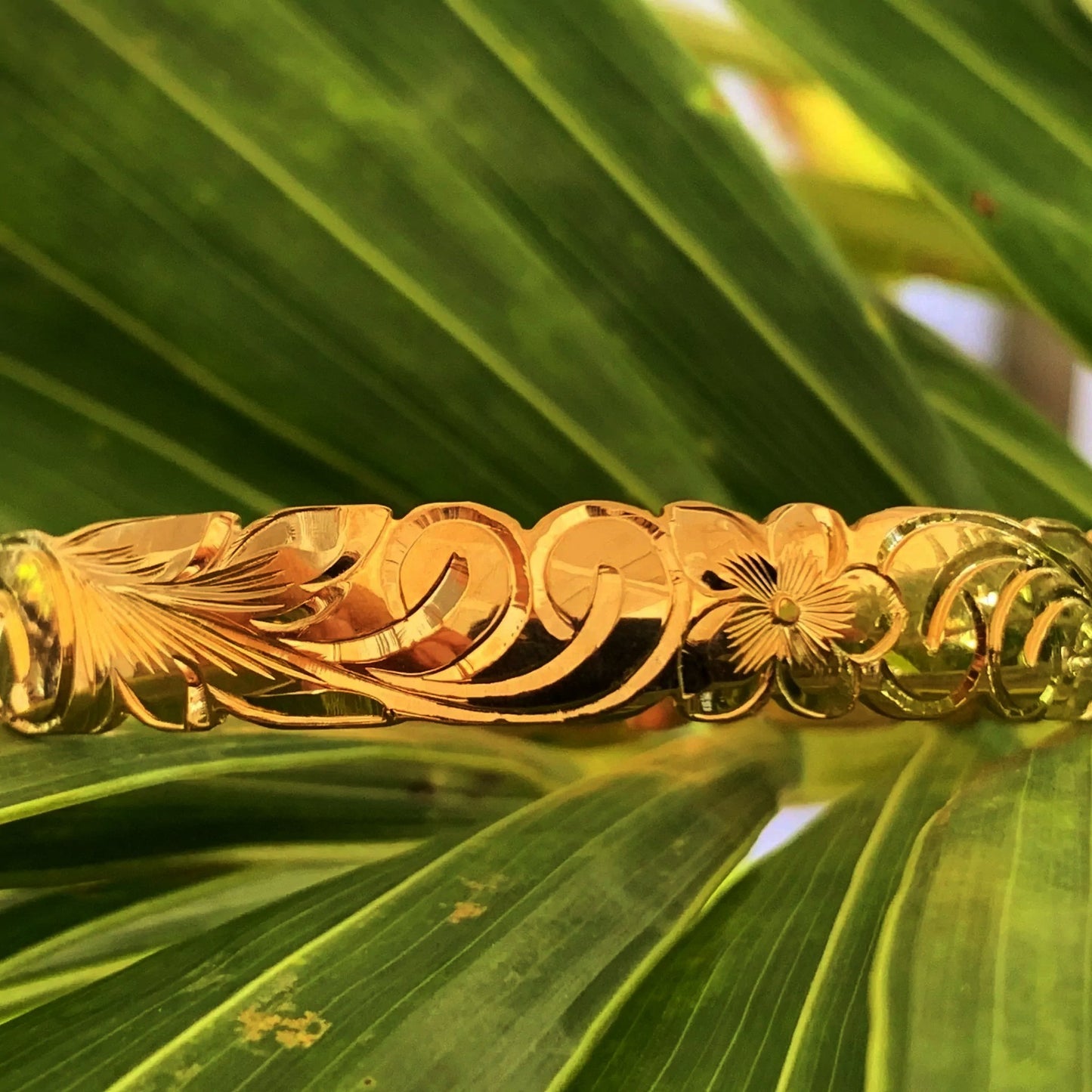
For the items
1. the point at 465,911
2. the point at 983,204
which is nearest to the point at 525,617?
the point at 465,911

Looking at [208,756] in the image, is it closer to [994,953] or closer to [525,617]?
[525,617]

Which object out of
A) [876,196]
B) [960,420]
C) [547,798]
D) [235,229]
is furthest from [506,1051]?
[876,196]

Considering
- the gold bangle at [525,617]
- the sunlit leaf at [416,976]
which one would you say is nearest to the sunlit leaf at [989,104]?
the gold bangle at [525,617]

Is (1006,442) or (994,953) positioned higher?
(1006,442)

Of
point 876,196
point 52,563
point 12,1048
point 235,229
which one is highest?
point 876,196

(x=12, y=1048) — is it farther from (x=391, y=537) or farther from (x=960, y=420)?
(x=960, y=420)

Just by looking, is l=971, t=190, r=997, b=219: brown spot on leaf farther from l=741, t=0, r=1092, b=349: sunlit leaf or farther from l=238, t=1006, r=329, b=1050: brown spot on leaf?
l=238, t=1006, r=329, b=1050: brown spot on leaf
